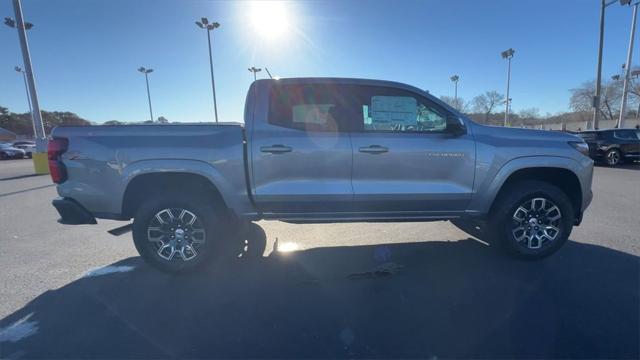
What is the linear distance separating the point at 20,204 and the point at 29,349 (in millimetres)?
7294

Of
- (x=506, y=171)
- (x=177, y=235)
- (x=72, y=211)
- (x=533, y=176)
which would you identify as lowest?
(x=177, y=235)

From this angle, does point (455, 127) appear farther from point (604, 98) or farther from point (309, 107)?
point (604, 98)

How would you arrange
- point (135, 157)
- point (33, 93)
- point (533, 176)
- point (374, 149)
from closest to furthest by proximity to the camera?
point (135, 157), point (374, 149), point (533, 176), point (33, 93)

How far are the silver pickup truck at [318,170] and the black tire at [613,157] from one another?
43.9 ft

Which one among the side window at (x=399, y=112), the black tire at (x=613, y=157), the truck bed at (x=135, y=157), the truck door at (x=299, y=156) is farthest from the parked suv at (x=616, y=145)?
the truck bed at (x=135, y=157)

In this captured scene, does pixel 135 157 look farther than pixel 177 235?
No

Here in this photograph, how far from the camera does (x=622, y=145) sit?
1305 centimetres

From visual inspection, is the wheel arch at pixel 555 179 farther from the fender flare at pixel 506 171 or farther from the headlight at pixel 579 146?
the headlight at pixel 579 146

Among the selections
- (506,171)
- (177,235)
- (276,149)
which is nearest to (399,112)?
(506,171)

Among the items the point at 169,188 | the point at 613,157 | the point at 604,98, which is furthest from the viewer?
the point at 604,98

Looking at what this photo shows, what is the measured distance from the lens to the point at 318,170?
3.37 m

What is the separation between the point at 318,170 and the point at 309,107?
752mm

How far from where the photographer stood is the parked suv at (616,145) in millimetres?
13016

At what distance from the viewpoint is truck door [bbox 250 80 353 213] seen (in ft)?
10.9
